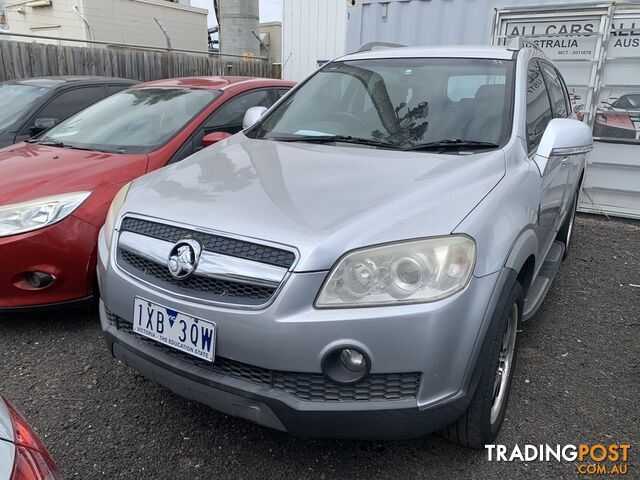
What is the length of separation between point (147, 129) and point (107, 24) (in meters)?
14.4

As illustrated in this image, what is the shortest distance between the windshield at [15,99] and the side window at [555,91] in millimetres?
4644

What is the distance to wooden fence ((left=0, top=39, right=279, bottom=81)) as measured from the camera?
8.28 m

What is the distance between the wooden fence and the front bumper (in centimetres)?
823

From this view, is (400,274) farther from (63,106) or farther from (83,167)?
(63,106)

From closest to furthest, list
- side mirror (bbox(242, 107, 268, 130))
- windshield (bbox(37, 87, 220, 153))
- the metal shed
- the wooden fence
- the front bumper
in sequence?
the front bumper
side mirror (bbox(242, 107, 268, 130))
windshield (bbox(37, 87, 220, 153))
the metal shed
the wooden fence

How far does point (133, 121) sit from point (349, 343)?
10.00 ft

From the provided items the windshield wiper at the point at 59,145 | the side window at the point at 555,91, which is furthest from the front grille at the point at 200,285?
the side window at the point at 555,91

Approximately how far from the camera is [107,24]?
1595cm

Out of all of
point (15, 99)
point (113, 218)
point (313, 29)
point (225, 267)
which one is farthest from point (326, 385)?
point (313, 29)

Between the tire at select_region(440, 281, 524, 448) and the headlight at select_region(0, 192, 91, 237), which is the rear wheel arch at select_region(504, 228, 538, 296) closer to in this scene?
the tire at select_region(440, 281, 524, 448)

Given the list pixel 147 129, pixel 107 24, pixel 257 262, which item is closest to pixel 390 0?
pixel 147 129

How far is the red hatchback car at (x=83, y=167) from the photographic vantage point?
2955mm

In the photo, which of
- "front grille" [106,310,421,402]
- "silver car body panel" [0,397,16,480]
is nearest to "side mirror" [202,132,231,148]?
"front grille" [106,310,421,402]

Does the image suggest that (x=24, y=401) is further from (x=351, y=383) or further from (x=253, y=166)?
(x=351, y=383)
